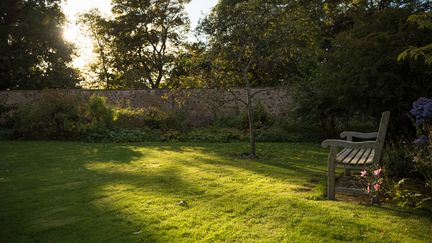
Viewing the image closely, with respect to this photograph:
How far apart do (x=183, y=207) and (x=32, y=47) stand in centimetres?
2733

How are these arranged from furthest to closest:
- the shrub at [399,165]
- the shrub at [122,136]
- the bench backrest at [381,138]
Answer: the shrub at [122,136]
the shrub at [399,165]
the bench backrest at [381,138]

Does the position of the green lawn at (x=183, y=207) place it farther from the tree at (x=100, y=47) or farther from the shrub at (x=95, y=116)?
the tree at (x=100, y=47)

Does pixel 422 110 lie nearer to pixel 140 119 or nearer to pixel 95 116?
pixel 95 116

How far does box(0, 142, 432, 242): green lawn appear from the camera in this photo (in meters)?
3.78

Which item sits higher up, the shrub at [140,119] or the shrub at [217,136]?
the shrub at [140,119]

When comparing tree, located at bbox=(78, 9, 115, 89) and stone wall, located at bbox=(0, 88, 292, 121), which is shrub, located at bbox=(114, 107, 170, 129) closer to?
stone wall, located at bbox=(0, 88, 292, 121)

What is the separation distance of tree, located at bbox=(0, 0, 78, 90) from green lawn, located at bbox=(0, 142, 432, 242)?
821 inches

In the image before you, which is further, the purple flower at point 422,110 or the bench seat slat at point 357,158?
the purple flower at point 422,110

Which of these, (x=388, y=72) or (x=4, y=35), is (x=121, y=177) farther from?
(x=4, y=35)

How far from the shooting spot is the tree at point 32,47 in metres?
26.2

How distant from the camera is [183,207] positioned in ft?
15.5

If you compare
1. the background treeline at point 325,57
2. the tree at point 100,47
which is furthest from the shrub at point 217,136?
the tree at point 100,47

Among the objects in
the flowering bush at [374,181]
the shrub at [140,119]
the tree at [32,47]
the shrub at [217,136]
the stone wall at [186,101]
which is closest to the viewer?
the flowering bush at [374,181]

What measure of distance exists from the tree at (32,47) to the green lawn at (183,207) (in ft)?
68.4
